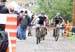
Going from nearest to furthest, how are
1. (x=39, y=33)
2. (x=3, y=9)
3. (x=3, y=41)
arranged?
(x=3, y=41) → (x=3, y=9) → (x=39, y=33)

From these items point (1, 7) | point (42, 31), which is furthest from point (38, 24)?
point (1, 7)

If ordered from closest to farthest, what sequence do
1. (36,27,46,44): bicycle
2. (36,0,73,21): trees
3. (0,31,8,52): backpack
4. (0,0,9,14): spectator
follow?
(0,31,8,52): backpack < (0,0,9,14): spectator < (36,27,46,44): bicycle < (36,0,73,21): trees

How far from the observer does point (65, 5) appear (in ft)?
87.5

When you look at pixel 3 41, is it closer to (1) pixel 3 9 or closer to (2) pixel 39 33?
(1) pixel 3 9

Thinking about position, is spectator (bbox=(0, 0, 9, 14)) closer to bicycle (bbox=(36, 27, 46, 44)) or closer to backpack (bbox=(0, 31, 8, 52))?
backpack (bbox=(0, 31, 8, 52))

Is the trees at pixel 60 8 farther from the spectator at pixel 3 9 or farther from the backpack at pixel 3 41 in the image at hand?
the backpack at pixel 3 41

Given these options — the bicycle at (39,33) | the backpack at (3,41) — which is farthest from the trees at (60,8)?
the backpack at (3,41)

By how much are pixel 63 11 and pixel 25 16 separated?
970 centimetres

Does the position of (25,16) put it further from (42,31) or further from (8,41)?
(8,41)

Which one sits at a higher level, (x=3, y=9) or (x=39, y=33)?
(x=3, y=9)

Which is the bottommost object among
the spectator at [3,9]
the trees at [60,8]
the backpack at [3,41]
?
the trees at [60,8]

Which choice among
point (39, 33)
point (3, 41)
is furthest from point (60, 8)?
point (3, 41)

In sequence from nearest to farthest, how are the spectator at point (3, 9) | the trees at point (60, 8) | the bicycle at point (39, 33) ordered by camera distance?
the spectator at point (3, 9) → the bicycle at point (39, 33) → the trees at point (60, 8)

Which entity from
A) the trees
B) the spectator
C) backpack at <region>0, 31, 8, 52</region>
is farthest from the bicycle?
backpack at <region>0, 31, 8, 52</region>
